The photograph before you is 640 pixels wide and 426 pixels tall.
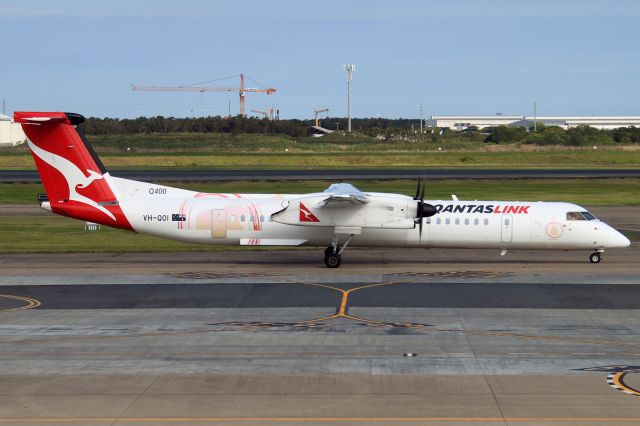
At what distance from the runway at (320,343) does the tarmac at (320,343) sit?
0.19ft

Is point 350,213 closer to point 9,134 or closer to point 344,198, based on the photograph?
point 344,198

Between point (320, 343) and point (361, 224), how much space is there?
499 inches

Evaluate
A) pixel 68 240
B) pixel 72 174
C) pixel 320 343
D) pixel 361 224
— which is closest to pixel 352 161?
pixel 68 240

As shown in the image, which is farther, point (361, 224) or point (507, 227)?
point (507, 227)

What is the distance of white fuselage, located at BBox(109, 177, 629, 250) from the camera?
32188 millimetres

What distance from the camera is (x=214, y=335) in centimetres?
2102

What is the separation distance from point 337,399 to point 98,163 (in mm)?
19731

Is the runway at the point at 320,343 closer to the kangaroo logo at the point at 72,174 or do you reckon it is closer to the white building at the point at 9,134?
the kangaroo logo at the point at 72,174

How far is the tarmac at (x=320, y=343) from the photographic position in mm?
15047

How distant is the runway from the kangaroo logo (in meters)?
2.62

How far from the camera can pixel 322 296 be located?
26.4 meters

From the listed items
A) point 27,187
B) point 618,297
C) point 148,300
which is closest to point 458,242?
point 618,297

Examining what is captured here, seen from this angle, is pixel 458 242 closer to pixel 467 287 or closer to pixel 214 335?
pixel 467 287

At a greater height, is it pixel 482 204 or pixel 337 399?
pixel 482 204
